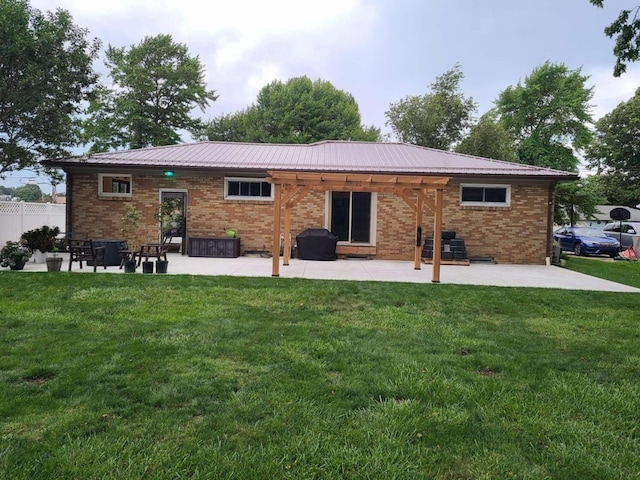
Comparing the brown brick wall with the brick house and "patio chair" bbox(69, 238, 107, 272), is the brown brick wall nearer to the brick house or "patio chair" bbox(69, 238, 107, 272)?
the brick house

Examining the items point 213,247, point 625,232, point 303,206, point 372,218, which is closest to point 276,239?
point 213,247

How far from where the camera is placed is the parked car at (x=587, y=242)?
17328 millimetres

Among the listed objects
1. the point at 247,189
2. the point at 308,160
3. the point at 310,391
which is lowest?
the point at 310,391

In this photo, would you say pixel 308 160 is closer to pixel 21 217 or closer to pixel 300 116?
pixel 21 217

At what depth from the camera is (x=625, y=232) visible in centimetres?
2105

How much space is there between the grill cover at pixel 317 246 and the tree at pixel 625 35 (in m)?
7.57

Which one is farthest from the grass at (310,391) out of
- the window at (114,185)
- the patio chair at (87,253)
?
the window at (114,185)

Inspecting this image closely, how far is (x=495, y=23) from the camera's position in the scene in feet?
46.7

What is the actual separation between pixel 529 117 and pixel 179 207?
2779 cm

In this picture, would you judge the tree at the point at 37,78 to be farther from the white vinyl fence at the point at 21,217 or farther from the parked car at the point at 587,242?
the parked car at the point at 587,242

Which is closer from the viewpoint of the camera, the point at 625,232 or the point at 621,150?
the point at 625,232

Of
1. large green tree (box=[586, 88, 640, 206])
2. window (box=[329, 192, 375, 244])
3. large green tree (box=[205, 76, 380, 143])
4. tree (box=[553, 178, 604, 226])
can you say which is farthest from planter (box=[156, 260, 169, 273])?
large green tree (box=[586, 88, 640, 206])

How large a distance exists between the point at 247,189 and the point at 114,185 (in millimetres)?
4144

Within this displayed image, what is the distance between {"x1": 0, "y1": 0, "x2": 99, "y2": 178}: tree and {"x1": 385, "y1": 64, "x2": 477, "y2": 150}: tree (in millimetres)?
24005
